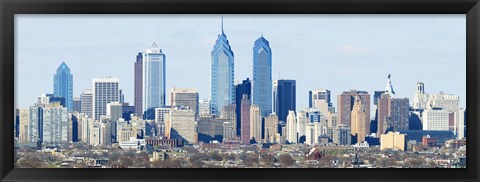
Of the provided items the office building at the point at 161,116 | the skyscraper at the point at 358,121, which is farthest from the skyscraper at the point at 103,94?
the skyscraper at the point at 358,121

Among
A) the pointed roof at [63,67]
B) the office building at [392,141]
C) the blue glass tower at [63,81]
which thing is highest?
the pointed roof at [63,67]

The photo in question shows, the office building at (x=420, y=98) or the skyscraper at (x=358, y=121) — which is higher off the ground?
the office building at (x=420, y=98)

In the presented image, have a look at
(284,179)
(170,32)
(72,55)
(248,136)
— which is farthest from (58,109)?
(284,179)

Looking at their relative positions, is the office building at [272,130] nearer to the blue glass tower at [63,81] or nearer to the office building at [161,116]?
the office building at [161,116]

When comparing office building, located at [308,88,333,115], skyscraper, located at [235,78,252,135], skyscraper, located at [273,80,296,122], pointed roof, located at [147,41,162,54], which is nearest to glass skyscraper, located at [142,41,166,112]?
pointed roof, located at [147,41,162,54]

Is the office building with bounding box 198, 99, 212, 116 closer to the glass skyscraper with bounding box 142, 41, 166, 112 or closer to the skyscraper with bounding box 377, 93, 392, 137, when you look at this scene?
the glass skyscraper with bounding box 142, 41, 166, 112

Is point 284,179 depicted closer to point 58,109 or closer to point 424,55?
point 424,55
